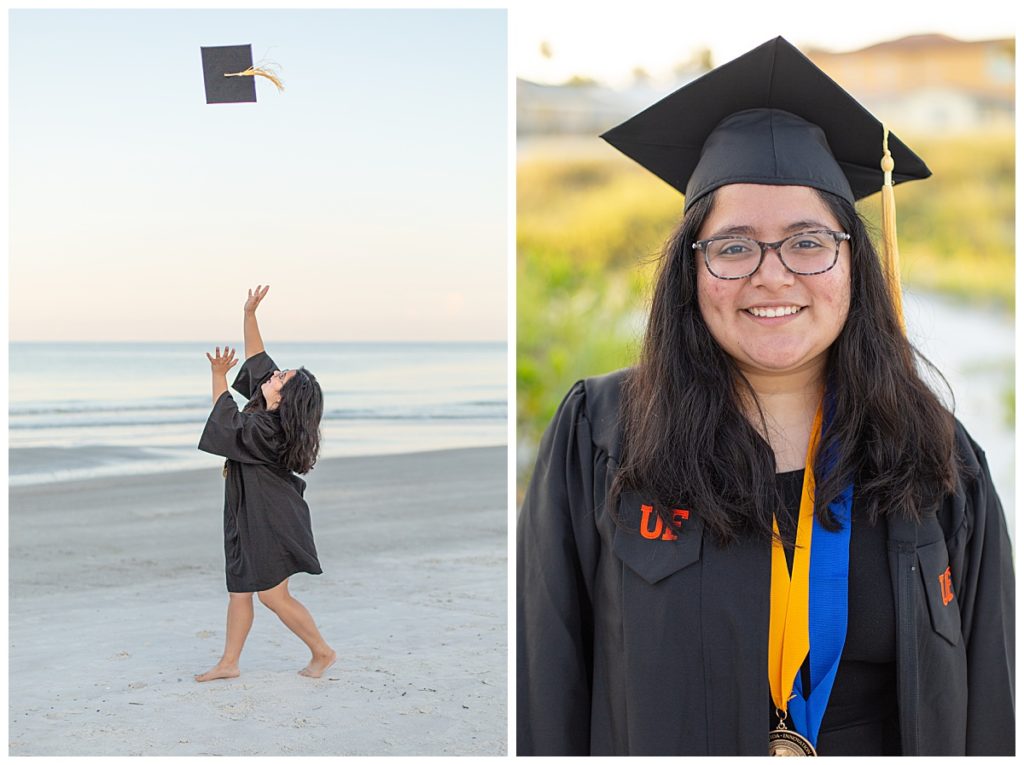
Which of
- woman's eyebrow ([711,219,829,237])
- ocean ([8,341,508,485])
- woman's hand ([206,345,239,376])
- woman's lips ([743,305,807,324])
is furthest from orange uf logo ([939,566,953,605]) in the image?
ocean ([8,341,508,485])

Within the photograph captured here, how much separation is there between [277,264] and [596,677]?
2506 mm

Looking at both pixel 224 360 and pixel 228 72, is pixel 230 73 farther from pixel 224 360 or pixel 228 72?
pixel 224 360

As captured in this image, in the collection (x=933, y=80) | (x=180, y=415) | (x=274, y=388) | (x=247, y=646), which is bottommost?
(x=180, y=415)

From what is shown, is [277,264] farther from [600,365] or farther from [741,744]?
[741,744]

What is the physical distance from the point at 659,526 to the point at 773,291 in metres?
0.55

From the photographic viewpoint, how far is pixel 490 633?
393 cm

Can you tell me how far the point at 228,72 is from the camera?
123 inches

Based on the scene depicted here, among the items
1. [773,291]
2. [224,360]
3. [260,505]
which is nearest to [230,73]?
[224,360]

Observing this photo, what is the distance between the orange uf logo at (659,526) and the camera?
7.03 ft

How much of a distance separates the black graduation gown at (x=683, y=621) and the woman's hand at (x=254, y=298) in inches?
48.1

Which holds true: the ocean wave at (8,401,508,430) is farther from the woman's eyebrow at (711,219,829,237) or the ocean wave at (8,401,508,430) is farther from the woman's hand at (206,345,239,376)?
the woman's eyebrow at (711,219,829,237)

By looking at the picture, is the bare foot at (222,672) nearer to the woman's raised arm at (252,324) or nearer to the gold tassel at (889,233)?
the woman's raised arm at (252,324)

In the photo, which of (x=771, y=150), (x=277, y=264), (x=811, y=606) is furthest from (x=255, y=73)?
(x=811, y=606)

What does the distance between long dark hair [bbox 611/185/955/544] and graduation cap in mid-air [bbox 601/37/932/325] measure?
0.10 m
